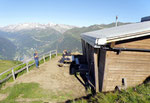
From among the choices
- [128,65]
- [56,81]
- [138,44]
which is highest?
[138,44]

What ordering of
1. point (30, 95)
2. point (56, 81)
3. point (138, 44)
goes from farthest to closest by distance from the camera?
point (56, 81) < point (30, 95) < point (138, 44)

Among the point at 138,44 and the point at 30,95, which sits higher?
Answer: the point at 138,44

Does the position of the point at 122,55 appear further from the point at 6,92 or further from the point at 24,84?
the point at 6,92

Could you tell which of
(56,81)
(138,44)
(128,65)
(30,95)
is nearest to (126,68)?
(128,65)

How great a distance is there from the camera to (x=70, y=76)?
9.56 m

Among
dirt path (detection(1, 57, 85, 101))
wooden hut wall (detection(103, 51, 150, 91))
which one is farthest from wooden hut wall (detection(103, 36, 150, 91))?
dirt path (detection(1, 57, 85, 101))

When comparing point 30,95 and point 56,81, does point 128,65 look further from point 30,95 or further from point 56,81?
point 30,95

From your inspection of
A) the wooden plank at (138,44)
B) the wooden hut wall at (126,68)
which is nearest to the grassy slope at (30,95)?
the wooden hut wall at (126,68)

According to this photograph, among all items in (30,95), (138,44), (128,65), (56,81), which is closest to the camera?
(138,44)

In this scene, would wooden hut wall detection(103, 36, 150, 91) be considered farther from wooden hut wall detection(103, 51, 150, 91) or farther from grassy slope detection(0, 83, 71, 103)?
grassy slope detection(0, 83, 71, 103)

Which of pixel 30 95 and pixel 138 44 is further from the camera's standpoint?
pixel 30 95

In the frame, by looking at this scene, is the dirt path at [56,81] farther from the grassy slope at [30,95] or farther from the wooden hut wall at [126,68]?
the wooden hut wall at [126,68]

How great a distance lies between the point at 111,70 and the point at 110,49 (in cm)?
122

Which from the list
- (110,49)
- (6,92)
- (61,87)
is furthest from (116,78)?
(6,92)
